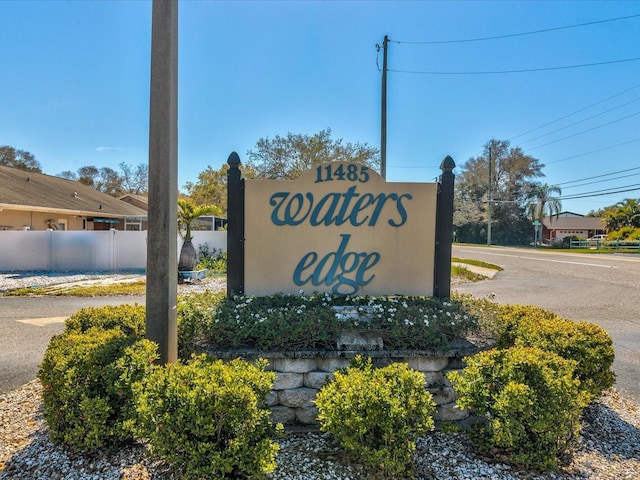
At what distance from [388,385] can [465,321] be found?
1371 mm

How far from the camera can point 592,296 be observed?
9367mm

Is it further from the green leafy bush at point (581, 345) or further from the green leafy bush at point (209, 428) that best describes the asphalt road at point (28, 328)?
the green leafy bush at point (581, 345)

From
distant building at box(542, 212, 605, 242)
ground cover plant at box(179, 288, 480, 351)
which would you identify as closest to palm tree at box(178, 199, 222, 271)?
ground cover plant at box(179, 288, 480, 351)

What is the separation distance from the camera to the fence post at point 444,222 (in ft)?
13.6

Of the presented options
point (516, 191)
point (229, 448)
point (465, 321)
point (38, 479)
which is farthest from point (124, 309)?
point (516, 191)

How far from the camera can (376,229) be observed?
4.13m

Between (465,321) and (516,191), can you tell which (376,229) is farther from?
(516,191)

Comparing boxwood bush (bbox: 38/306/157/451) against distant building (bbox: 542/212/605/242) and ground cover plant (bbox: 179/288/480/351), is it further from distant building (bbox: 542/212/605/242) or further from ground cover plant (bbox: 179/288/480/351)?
distant building (bbox: 542/212/605/242)

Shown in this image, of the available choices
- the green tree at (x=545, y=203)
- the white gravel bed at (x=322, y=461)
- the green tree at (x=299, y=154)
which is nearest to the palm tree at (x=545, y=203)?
the green tree at (x=545, y=203)

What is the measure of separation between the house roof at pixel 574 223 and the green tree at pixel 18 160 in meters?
61.9

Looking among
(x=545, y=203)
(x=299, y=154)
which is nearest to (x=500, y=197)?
(x=545, y=203)

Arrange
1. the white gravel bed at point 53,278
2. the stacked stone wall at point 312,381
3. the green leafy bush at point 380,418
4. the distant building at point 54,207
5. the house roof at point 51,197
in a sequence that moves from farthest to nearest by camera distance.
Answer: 1. the house roof at point 51,197
2. the distant building at point 54,207
3. the white gravel bed at point 53,278
4. the stacked stone wall at point 312,381
5. the green leafy bush at point 380,418

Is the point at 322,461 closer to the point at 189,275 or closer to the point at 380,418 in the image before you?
the point at 380,418

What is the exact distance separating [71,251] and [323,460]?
47.1ft
